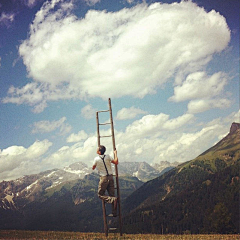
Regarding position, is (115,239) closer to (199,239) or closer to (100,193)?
(100,193)

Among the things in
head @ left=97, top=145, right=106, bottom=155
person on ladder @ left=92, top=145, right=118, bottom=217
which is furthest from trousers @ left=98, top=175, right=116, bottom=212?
head @ left=97, top=145, right=106, bottom=155

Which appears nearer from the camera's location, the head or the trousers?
the trousers

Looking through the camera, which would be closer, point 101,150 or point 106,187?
point 101,150

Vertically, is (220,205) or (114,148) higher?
(114,148)

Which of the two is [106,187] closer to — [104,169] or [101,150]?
[104,169]

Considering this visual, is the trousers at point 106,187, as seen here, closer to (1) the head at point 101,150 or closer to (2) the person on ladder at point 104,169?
(2) the person on ladder at point 104,169

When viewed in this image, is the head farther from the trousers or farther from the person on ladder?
the trousers

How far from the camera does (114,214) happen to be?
15.3 metres

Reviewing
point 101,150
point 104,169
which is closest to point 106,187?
point 104,169

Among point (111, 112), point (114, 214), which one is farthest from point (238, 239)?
point (111, 112)

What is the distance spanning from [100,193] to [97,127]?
4.71 metres

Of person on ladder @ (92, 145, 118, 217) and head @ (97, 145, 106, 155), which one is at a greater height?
head @ (97, 145, 106, 155)

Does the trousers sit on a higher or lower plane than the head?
lower

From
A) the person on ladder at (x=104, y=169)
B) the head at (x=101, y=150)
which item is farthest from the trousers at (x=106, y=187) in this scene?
the head at (x=101, y=150)
